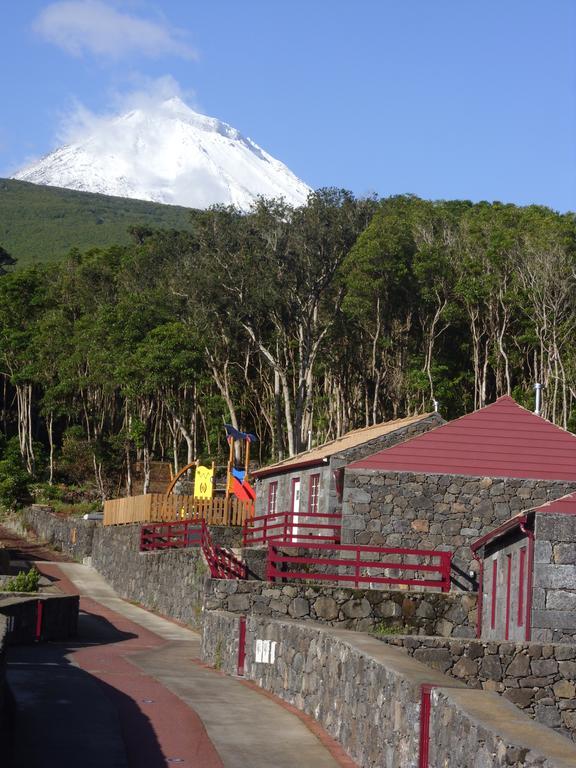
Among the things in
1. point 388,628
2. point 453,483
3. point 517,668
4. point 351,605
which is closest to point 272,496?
point 453,483

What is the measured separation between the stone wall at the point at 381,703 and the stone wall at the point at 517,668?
108 centimetres

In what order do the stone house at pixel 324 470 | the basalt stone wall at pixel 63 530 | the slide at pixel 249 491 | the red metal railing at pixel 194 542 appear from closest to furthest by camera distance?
the red metal railing at pixel 194 542
the stone house at pixel 324 470
the slide at pixel 249 491
the basalt stone wall at pixel 63 530

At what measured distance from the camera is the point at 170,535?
34469mm

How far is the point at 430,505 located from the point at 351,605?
262 inches

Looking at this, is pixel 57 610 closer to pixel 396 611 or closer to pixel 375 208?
pixel 396 611

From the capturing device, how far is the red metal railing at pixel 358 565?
24844 mm

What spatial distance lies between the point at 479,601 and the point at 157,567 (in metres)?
12.0

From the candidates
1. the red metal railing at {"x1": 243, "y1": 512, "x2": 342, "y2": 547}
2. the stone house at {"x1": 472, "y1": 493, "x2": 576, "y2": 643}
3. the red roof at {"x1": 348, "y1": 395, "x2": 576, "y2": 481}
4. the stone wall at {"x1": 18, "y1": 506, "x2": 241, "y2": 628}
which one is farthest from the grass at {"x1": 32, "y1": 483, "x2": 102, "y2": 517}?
the stone house at {"x1": 472, "y1": 493, "x2": 576, "y2": 643}

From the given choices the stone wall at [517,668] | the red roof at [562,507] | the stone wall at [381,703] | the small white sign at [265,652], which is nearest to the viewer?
the stone wall at [381,703]

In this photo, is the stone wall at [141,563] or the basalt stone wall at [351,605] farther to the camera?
the stone wall at [141,563]

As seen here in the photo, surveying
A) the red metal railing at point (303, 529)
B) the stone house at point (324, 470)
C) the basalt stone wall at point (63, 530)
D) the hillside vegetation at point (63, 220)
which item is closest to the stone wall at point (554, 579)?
the red metal railing at point (303, 529)

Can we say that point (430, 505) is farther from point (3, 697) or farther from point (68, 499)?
point (68, 499)

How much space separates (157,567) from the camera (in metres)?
33.1

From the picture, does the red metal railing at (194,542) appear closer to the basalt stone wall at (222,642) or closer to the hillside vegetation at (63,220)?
the basalt stone wall at (222,642)
